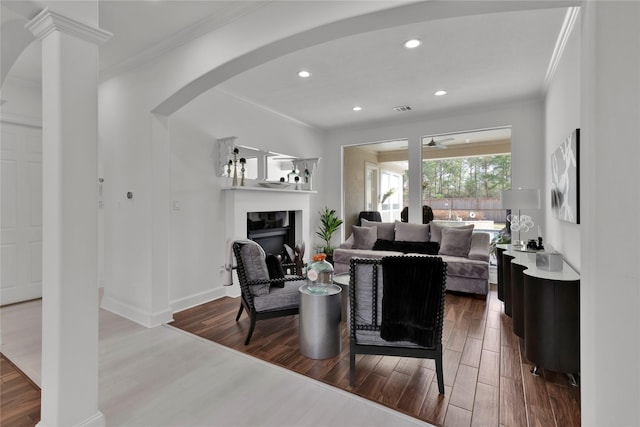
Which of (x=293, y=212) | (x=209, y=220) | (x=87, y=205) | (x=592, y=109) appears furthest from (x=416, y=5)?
(x=293, y=212)

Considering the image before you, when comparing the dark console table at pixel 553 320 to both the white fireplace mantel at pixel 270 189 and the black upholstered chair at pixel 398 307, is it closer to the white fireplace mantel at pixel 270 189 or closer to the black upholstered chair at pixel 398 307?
the black upholstered chair at pixel 398 307

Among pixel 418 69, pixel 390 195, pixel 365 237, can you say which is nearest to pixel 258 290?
pixel 418 69

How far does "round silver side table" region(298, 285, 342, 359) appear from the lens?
2.49 metres

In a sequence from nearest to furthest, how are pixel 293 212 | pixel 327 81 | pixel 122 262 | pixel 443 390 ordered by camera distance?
pixel 443 390 → pixel 122 262 → pixel 327 81 → pixel 293 212

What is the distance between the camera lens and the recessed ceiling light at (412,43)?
114 inches

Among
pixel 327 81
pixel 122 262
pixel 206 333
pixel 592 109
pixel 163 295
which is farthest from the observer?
pixel 327 81

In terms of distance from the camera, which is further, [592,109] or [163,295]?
[163,295]

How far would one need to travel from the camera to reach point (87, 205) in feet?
5.59

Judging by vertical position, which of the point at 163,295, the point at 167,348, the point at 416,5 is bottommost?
the point at 167,348

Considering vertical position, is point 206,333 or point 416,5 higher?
point 416,5

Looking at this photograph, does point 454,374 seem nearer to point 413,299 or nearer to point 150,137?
point 413,299

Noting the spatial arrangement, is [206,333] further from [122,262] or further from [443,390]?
[443,390]

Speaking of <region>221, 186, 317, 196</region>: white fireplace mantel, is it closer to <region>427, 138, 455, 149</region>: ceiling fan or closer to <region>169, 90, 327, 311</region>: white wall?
<region>169, 90, 327, 311</region>: white wall

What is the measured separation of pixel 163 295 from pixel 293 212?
104 inches
